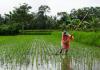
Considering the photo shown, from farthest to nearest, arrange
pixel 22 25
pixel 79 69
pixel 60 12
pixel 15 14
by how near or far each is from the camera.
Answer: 1. pixel 60 12
2. pixel 15 14
3. pixel 22 25
4. pixel 79 69

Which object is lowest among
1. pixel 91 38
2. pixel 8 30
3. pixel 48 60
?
pixel 8 30

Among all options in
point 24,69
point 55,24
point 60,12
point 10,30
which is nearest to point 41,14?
point 60,12

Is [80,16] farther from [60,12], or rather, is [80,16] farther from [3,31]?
[3,31]

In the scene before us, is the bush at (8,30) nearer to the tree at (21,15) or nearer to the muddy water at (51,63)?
the tree at (21,15)

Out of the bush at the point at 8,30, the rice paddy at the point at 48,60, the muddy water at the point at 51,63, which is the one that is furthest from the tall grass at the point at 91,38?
the bush at the point at 8,30

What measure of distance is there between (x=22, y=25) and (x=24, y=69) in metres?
66.5

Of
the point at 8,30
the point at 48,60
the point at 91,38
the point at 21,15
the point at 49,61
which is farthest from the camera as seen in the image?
the point at 21,15

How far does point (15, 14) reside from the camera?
82.6 m

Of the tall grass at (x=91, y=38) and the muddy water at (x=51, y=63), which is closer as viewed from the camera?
the muddy water at (x=51, y=63)

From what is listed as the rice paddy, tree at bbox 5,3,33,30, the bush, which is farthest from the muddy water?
tree at bbox 5,3,33,30

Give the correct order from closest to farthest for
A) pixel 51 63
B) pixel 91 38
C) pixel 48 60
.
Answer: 1. pixel 51 63
2. pixel 48 60
3. pixel 91 38

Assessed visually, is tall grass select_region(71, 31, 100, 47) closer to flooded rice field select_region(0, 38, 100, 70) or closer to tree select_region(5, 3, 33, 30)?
flooded rice field select_region(0, 38, 100, 70)

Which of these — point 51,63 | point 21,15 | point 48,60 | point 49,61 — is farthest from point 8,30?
point 51,63

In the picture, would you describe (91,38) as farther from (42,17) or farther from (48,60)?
(42,17)
